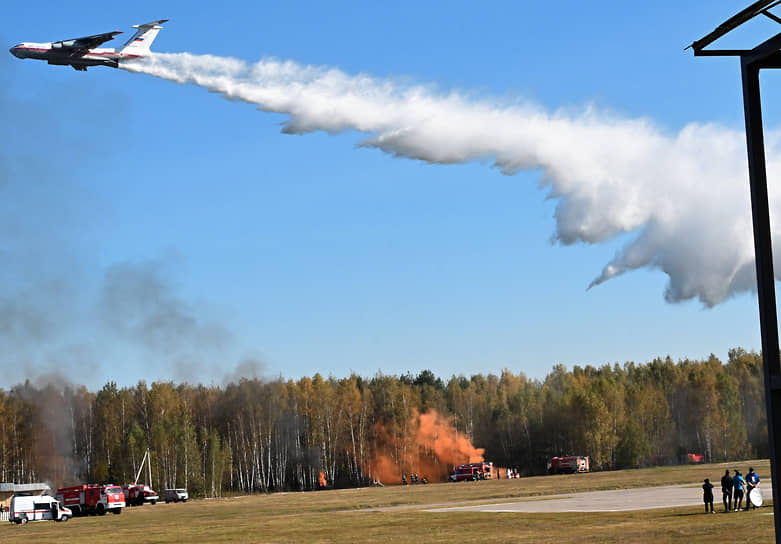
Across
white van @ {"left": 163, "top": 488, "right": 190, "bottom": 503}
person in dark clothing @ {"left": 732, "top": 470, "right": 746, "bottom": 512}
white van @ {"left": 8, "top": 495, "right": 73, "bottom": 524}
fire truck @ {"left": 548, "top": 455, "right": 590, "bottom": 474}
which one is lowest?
fire truck @ {"left": 548, "top": 455, "right": 590, "bottom": 474}

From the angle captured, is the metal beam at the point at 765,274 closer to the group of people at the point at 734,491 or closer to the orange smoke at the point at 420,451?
the group of people at the point at 734,491

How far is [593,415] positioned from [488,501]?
73.5 metres

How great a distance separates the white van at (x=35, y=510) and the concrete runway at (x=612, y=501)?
104ft

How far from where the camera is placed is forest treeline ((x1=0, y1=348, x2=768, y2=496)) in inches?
4756

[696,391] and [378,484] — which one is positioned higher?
[696,391]

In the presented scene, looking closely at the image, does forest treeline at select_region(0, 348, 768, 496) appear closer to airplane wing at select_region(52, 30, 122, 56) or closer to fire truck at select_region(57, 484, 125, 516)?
fire truck at select_region(57, 484, 125, 516)

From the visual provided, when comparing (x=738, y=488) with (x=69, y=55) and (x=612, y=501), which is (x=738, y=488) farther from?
(x=69, y=55)

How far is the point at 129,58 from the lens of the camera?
6344 cm

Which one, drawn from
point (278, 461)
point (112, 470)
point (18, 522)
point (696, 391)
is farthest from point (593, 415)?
point (18, 522)

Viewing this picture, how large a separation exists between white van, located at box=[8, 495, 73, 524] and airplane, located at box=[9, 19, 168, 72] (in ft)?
108

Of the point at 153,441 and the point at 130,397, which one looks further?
the point at 130,397

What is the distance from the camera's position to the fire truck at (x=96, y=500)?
6994 cm

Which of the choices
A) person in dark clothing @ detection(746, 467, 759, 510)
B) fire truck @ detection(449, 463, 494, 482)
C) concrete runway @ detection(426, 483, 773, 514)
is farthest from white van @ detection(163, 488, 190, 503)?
person in dark clothing @ detection(746, 467, 759, 510)

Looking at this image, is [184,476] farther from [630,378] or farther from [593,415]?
[630,378]
